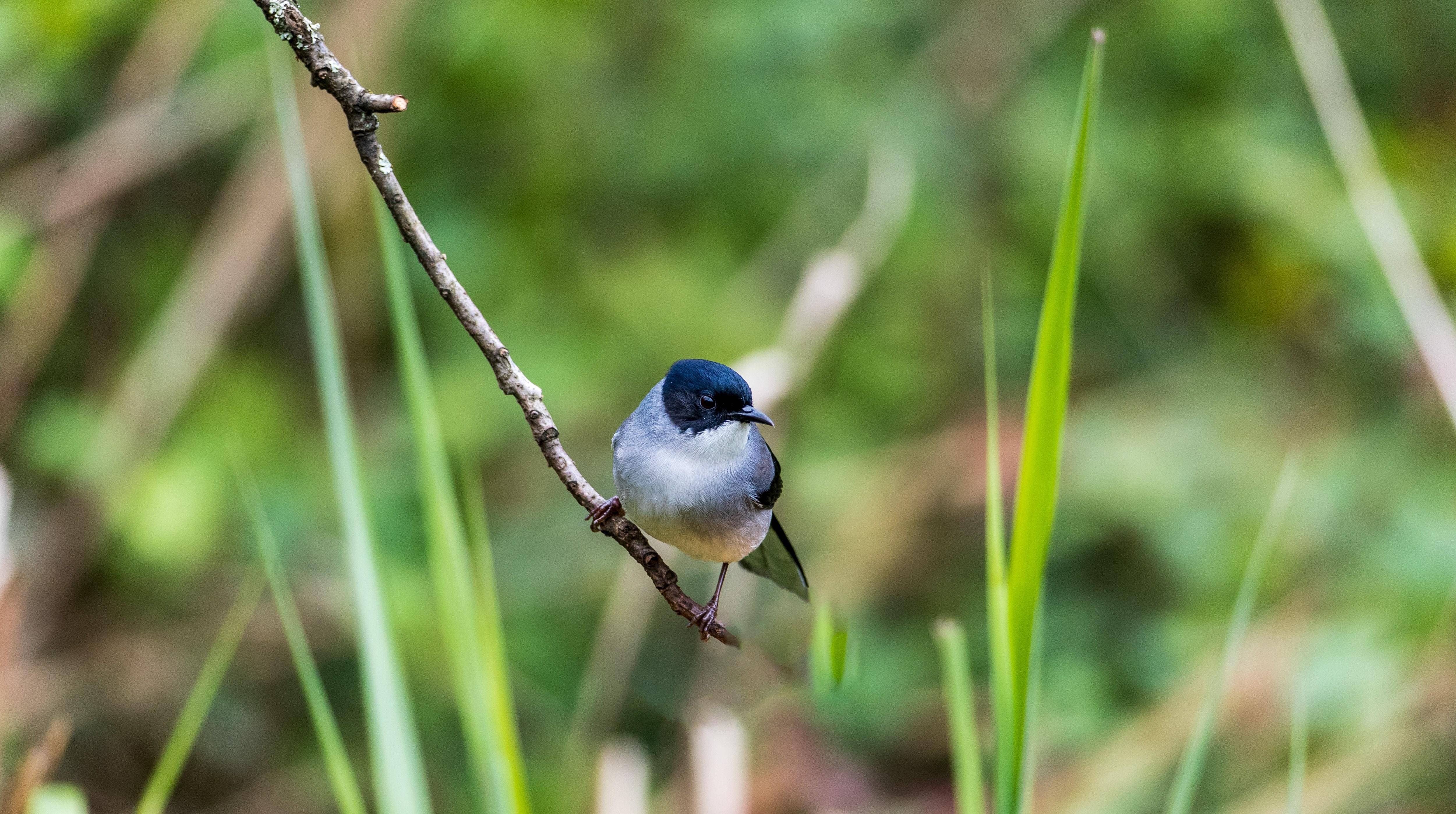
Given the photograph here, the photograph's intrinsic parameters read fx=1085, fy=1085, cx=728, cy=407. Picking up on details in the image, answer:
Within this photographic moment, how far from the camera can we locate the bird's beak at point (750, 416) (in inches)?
78.0

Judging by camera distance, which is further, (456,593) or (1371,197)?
(1371,197)

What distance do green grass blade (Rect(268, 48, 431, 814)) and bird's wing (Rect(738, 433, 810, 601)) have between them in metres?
0.72

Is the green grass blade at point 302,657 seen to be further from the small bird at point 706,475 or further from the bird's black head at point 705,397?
the bird's black head at point 705,397

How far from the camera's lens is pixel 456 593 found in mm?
1389

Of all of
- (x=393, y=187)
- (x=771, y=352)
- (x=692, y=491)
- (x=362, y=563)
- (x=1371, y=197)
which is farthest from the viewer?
(x=771, y=352)

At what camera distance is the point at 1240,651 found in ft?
13.8

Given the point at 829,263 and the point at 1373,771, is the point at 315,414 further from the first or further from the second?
the point at 1373,771

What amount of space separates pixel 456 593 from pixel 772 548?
880 millimetres

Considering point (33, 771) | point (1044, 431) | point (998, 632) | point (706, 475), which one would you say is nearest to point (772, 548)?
point (706, 475)

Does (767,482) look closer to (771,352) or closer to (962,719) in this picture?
(962,719)

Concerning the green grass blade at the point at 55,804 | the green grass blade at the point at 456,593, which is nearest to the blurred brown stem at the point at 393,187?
the green grass blade at the point at 456,593

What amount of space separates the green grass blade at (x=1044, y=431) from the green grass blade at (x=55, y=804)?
1.40 metres

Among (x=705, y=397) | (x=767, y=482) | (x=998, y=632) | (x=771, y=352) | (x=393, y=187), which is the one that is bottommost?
(x=998, y=632)

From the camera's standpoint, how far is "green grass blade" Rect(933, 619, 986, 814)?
1.40 meters
